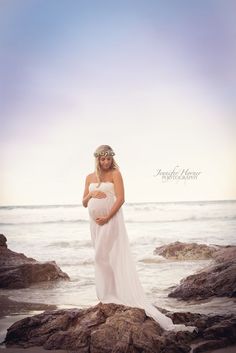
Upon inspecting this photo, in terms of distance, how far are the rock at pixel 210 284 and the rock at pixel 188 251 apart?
0.72 feet

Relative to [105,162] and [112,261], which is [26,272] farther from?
[105,162]

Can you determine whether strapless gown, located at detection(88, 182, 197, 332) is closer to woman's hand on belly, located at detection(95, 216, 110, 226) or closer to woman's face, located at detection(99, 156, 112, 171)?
woman's hand on belly, located at detection(95, 216, 110, 226)

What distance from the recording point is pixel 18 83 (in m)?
4.70

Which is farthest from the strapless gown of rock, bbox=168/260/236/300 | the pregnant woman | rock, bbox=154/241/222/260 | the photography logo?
the photography logo

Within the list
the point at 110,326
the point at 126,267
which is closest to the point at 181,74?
the point at 126,267

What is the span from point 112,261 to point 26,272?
127 centimetres

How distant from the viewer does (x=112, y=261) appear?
370cm

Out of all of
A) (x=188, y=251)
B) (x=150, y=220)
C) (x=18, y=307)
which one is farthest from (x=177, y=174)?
(x=18, y=307)

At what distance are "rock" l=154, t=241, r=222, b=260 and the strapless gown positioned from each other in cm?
93

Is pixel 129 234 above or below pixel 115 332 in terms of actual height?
above

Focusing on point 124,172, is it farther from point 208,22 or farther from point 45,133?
point 208,22

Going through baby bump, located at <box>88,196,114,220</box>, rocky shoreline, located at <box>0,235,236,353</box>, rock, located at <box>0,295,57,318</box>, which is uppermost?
baby bump, located at <box>88,196,114,220</box>

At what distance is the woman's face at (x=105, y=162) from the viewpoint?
3.77 metres

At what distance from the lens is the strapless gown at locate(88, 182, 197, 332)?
3676mm
